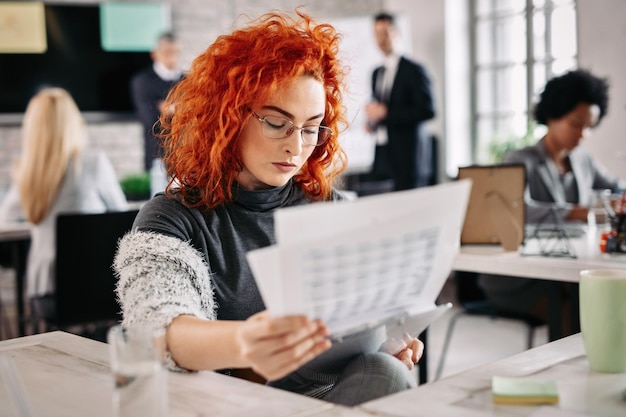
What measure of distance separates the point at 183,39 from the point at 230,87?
5.31 meters

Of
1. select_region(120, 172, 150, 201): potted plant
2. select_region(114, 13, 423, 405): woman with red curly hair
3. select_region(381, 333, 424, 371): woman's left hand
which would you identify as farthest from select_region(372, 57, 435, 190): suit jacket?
select_region(381, 333, 424, 371): woman's left hand

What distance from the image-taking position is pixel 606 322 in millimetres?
1121

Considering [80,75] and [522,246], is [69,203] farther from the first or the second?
[80,75]

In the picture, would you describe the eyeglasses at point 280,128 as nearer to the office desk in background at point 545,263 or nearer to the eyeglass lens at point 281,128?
the eyeglass lens at point 281,128

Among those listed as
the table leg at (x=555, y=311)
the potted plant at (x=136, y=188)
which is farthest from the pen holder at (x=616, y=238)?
the potted plant at (x=136, y=188)

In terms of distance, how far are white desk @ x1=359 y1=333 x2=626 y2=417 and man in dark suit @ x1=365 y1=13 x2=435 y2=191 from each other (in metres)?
4.52

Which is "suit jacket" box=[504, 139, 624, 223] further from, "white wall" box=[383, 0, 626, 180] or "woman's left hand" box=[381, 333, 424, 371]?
"white wall" box=[383, 0, 626, 180]

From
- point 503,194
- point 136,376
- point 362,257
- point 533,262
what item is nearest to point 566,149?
point 503,194

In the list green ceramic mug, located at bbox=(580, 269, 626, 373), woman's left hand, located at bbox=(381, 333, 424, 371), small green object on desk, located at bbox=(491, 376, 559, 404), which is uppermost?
green ceramic mug, located at bbox=(580, 269, 626, 373)

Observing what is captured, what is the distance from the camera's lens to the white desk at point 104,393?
98 cm

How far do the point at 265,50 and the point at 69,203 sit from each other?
2176mm

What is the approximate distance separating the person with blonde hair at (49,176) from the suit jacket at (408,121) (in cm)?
280

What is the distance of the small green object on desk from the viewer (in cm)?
97

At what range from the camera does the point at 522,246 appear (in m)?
2.42
